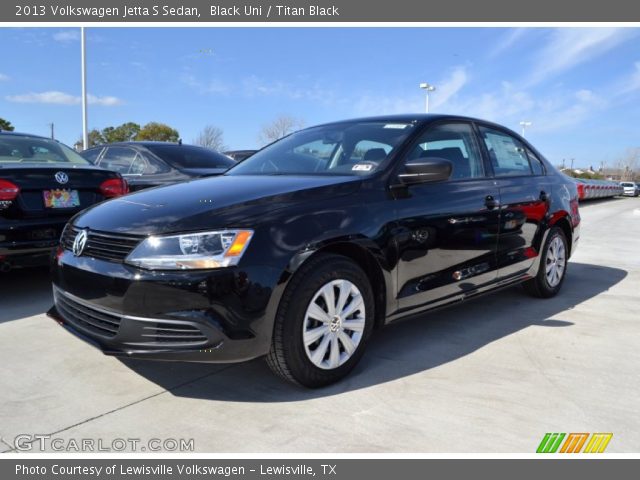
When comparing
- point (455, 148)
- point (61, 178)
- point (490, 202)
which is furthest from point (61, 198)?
point (490, 202)

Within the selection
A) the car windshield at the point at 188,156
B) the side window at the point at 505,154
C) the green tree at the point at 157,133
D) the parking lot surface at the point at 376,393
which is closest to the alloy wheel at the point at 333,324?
the parking lot surface at the point at 376,393

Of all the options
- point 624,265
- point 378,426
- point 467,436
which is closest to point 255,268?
point 378,426

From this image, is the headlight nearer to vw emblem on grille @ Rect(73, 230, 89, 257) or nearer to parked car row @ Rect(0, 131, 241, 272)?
vw emblem on grille @ Rect(73, 230, 89, 257)

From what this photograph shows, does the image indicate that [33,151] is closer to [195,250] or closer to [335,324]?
[195,250]

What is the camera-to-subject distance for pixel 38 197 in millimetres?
4426

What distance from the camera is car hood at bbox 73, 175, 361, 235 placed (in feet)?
8.61

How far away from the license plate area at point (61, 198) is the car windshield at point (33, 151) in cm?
57

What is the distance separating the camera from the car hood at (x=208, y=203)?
263cm

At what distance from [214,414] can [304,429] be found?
0.48m

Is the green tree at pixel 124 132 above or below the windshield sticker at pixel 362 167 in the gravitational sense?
above

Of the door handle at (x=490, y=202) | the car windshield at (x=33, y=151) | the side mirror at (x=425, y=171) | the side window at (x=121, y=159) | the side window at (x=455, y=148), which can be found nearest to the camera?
the side mirror at (x=425, y=171)

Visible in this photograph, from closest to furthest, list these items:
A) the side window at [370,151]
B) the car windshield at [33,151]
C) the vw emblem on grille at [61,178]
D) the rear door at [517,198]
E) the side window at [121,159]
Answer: the side window at [370,151], the rear door at [517,198], the vw emblem on grille at [61,178], the car windshield at [33,151], the side window at [121,159]

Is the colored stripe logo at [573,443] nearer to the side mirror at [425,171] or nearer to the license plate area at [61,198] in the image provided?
the side mirror at [425,171]

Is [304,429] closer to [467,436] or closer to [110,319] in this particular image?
[467,436]
